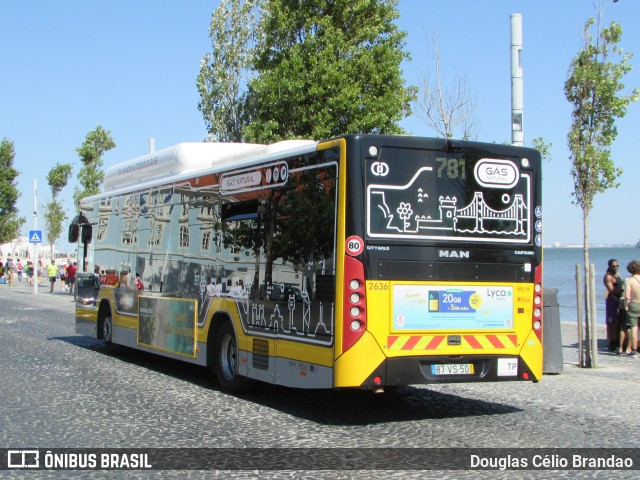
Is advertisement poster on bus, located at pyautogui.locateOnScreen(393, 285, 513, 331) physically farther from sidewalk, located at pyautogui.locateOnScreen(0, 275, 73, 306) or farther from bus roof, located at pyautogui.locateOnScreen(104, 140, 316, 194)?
sidewalk, located at pyautogui.locateOnScreen(0, 275, 73, 306)

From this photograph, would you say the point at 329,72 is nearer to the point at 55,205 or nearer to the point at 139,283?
the point at 139,283

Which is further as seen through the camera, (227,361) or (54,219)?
(54,219)

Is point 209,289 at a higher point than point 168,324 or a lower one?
higher

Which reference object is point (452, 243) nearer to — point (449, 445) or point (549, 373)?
point (449, 445)

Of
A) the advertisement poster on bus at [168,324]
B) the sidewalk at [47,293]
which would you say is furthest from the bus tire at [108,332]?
the sidewalk at [47,293]

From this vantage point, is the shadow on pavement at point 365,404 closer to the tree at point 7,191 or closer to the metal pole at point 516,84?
the metal pole at point 516,84

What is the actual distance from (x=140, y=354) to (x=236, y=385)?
5509mm

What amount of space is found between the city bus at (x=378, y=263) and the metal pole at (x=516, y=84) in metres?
3.88

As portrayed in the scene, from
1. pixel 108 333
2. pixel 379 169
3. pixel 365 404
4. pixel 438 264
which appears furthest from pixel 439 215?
pixel 108 333

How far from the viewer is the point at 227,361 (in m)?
10.9

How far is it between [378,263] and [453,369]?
1359mm

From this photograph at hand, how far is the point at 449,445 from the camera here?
7.62 m

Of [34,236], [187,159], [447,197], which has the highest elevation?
[34,236]

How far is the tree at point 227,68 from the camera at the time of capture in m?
34.7
